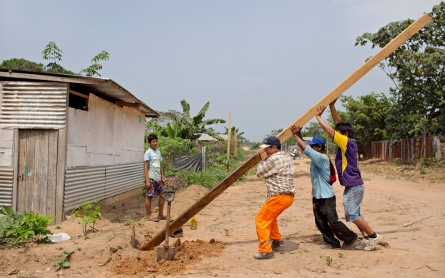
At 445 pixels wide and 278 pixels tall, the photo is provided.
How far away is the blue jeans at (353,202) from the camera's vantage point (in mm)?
5227

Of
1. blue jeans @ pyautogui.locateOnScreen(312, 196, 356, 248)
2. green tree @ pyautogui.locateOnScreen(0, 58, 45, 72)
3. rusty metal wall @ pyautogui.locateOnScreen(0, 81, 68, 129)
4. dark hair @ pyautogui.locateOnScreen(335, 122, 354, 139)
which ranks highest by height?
green tree @ pyautogui.locateOnScreen(0, 58, 45, 72)

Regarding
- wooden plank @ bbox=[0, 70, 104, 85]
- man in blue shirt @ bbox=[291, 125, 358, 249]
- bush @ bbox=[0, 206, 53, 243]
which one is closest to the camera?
man in blue shirt @ bbox=[291, 125, 358, 249]

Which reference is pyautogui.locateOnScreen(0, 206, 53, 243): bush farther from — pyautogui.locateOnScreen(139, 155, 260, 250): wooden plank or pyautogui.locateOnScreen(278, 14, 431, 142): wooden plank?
pyautogui.locateOnScreen(278, 14, 431, 142): wooden plank

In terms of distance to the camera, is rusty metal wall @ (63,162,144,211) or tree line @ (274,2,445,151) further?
tree line @ (274,2,445,151)

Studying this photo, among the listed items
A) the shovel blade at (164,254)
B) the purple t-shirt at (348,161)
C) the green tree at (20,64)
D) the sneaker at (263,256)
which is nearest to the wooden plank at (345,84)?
the purple t-shirt at (348,161)

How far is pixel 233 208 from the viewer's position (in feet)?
33.5

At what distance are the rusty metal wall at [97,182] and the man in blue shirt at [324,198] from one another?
494 cm

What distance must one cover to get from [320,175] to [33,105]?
5.75 metres

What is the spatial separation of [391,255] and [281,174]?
5.97 ft

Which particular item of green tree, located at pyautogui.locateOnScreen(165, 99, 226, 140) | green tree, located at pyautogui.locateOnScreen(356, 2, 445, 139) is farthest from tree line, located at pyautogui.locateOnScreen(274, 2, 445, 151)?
green tree, located at pyautogui.locateOnScreen(165, 99, 226, 140)

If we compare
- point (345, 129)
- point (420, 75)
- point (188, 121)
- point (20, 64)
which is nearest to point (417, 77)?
point (420, 75)

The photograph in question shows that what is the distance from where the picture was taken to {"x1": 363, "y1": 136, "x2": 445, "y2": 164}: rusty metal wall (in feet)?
67.5

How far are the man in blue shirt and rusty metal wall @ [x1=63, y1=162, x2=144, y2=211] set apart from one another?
494 centimetres

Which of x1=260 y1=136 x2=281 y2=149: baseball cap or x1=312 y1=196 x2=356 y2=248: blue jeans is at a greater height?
x1=260 y1=136 x2=281 y2=149: baseball cap
